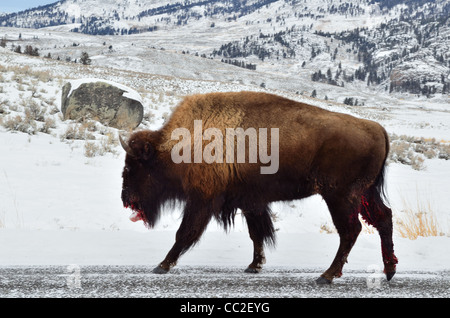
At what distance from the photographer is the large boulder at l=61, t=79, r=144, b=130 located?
569 inches

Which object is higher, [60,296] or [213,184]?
[213,184]

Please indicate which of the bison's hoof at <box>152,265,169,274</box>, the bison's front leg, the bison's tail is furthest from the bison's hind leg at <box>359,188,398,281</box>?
the bison's hoof at <box>152,265,169,274</box>

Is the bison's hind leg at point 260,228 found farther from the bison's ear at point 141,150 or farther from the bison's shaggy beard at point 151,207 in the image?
the bison's ear at point 141,150

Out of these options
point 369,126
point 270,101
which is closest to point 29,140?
point 270,101

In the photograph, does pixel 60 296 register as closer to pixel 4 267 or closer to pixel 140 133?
pixel 4 267

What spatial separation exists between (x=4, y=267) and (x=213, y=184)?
69.8 inches

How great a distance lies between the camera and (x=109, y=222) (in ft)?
23.3

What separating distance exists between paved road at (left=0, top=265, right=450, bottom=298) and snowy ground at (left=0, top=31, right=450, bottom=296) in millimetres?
394

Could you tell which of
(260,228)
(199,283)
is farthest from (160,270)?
(260,228)

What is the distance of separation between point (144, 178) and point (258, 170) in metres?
1.05

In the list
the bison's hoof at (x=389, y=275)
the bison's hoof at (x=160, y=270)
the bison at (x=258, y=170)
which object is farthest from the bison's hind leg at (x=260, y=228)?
the bison's hoof at (x=389, y=275)

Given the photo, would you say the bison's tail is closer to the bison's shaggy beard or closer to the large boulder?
the bison's shaggy beard

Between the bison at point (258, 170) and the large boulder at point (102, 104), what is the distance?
35.1 ft

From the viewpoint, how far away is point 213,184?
3.63 metres
